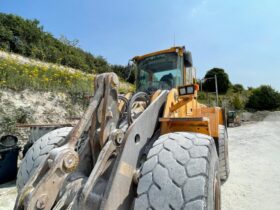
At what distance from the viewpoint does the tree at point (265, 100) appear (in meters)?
29.5

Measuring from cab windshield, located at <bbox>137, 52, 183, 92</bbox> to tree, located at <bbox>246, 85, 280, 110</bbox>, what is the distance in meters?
29.7

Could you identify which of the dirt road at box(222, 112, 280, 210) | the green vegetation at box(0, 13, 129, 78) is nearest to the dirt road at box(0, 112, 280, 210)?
the dirt road at box(222, 112, 280, 210)

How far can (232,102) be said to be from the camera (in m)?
29.3

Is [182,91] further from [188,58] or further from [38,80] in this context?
[38,80]

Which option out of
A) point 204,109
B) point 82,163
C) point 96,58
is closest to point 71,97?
point 204,109

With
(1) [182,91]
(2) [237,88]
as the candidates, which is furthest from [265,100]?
(1) [182,91]

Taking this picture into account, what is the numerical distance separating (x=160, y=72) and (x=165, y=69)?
12 cm

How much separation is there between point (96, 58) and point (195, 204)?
81.7 feet

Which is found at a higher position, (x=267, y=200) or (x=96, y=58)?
(x=96, y=58)

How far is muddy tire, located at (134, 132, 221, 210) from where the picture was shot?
5.05 ft

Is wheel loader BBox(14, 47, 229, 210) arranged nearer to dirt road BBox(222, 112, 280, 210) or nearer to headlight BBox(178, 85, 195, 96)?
headlight BBox(178, 85, 195, 96)

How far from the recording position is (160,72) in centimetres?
396

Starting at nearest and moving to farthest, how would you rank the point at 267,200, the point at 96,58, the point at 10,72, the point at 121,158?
1. the point at 121,158
2. the point at 267,200
3. the point at 10,72
4. the point at 96,58

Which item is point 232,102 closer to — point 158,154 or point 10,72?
point 10,72
